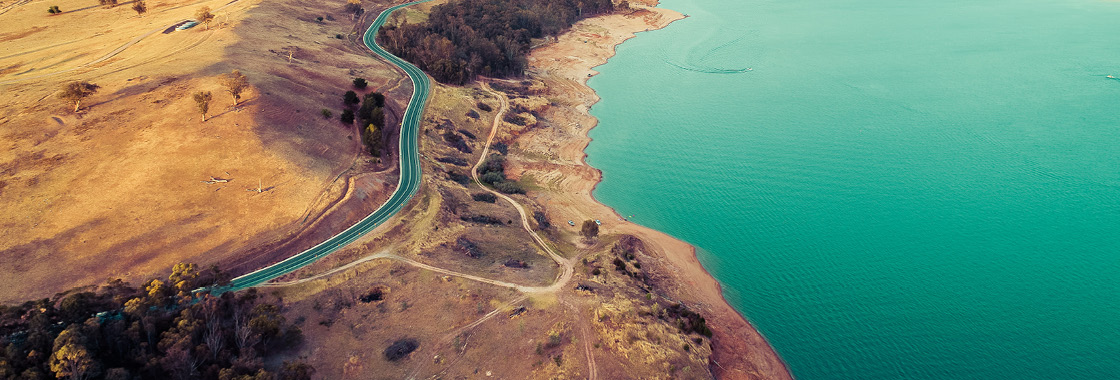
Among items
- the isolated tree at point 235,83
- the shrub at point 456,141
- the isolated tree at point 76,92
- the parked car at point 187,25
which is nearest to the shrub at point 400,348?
the shrub at point 456,141

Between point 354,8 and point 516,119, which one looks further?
point 354,8

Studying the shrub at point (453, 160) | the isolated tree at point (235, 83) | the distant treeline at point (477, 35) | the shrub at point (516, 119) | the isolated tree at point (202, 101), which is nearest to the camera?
the isolated tree at point (202, 101)

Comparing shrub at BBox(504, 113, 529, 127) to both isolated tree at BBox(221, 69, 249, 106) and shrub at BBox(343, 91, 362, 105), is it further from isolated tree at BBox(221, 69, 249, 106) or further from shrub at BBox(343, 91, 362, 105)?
isolated tree at BBox(221, 69, 249, 106)

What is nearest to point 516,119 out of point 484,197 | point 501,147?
point 501,147

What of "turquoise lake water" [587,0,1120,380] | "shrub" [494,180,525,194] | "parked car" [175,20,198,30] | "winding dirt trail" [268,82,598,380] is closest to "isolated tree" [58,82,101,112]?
"parked car" [175,20,198,30]

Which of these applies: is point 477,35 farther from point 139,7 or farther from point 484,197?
point 139,7

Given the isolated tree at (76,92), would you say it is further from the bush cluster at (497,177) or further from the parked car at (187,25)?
the bush cluster at (497,177)

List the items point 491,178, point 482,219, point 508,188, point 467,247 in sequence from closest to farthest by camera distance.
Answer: point 467,247 < point 482,219 < point 508,188 < point 491,178

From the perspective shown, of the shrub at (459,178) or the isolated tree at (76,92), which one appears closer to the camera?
the isolated tree at (76,92)
